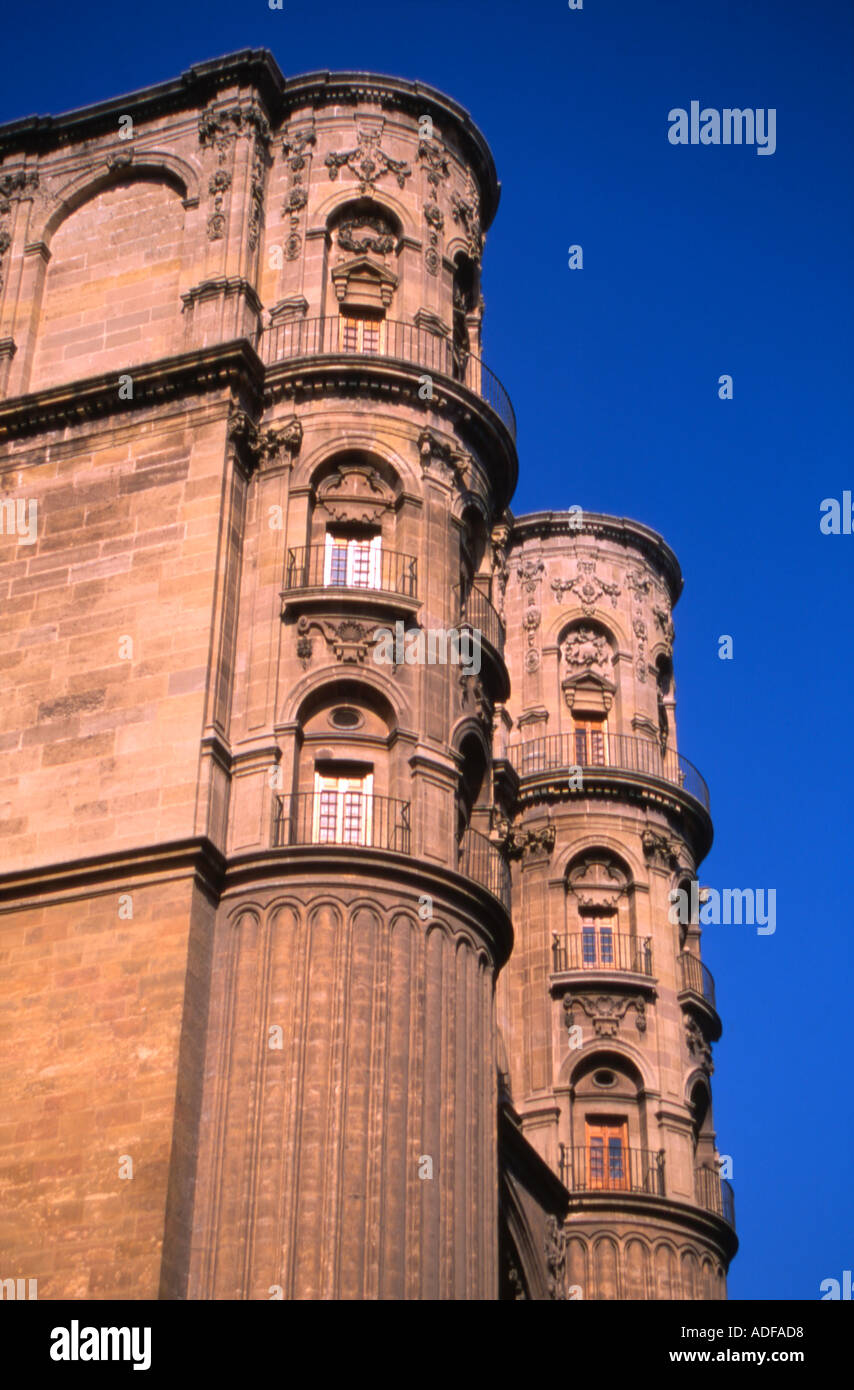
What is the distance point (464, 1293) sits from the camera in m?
33.4

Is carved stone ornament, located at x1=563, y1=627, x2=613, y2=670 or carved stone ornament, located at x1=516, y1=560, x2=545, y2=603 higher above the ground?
carved stone ornament, located at x1=516, y1=560, x2=545, y2=603

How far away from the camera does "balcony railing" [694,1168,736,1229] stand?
2069 inches

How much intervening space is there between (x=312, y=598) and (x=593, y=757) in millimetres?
20635

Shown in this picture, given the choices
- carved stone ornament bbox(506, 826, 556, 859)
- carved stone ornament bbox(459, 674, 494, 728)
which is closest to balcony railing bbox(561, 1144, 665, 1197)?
carved stone ornament bbox(506, 826, 556, 859)

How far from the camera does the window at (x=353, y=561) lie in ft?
133

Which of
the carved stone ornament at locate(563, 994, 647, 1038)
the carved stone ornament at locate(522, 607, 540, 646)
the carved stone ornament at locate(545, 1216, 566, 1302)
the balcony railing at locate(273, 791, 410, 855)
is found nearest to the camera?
the balcony railing at locate(273, 791, 410, 855)

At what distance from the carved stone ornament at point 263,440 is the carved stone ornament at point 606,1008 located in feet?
61.8

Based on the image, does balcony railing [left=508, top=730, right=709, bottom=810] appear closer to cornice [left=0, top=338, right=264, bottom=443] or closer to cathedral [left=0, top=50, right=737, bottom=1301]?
cathedral [left=0, top=50, right=737, bottom=1301]

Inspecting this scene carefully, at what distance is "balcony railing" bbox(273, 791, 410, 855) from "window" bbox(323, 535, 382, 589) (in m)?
4.79

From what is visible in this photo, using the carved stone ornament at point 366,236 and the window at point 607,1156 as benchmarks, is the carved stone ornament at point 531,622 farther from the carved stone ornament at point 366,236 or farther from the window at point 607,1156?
the carved stone ornament at point 366,236

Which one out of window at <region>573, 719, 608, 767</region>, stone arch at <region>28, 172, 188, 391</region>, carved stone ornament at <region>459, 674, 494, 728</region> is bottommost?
carved stone ornament at <region>459, 674, 494, 728</region>

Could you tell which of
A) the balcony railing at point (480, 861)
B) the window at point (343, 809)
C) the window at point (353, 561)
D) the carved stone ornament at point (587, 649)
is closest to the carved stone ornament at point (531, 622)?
the carved stone ornament at point (587, 649)
